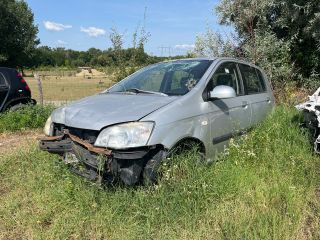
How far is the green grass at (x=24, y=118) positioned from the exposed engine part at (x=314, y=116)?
660 centimetres

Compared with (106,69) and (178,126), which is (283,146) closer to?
(178,126)

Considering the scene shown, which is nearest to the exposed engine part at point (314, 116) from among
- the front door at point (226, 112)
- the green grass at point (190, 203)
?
the green grass at point (190, 203)

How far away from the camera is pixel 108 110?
4617 mm

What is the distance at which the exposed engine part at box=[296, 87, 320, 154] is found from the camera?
517 cm

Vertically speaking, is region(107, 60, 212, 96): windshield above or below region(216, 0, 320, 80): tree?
below

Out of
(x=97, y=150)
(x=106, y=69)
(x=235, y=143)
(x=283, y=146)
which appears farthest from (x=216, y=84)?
(x=106, y=69)

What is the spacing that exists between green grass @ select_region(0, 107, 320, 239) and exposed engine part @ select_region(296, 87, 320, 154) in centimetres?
26

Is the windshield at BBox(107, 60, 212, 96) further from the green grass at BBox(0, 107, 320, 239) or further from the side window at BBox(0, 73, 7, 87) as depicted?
the side window at BBox(0, 73, 7, 87)

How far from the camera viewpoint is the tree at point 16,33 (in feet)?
130

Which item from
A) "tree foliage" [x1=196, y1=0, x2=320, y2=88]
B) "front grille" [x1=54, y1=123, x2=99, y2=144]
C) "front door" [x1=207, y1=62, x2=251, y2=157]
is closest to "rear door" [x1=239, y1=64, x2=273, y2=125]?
"front door" [x1=207, y1=62, x2=251, y2=157]

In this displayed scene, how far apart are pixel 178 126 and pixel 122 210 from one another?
1112 millimetres

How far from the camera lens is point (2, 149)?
25.6ft

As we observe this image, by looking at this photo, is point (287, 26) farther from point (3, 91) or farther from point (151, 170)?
point (151, 170)

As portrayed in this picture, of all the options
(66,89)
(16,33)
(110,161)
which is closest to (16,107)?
(110,161)
